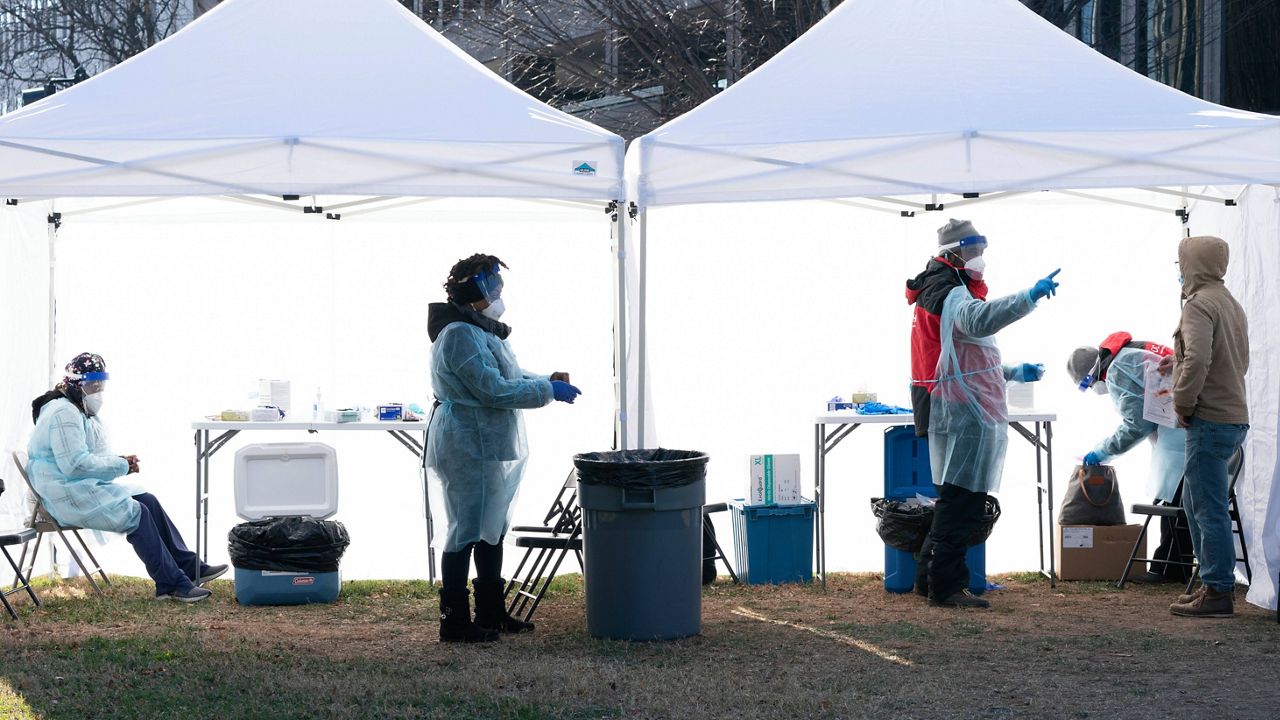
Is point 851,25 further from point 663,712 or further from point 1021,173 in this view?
point 663,712

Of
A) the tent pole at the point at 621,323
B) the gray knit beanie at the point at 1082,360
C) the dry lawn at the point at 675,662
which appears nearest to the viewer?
the dry lawn at the point at 675,662

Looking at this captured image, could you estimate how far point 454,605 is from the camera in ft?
17.3

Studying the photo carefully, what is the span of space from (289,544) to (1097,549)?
390cm

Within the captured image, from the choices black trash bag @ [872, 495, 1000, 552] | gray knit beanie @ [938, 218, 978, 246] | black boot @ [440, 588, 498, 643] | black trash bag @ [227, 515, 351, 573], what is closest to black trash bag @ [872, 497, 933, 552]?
black trash bag @ [872, 495, 1000, 552]

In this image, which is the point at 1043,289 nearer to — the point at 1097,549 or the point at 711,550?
the point at 1097,549

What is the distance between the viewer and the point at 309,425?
21.0 feet

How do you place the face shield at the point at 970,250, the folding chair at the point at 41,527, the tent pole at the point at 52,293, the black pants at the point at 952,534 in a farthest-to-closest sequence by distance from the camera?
1. the tent pole at the point at 52,293
2. the folding chair at the point at 41,527
3. the black pants at the point at 952,534
4. the face shield at the point at 970,250

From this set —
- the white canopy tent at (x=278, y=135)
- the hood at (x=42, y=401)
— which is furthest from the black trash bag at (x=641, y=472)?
the hood at (x=42, y=401)

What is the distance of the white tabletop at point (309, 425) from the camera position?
6.34 metres

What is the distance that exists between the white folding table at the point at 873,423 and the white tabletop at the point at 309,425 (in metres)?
1.91

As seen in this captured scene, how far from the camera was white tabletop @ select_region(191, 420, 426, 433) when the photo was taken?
250 inches

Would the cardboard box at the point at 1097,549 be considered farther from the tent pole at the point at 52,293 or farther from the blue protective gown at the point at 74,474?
the tent pole at the point at 52,293

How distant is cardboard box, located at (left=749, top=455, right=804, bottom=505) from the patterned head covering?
3131mm

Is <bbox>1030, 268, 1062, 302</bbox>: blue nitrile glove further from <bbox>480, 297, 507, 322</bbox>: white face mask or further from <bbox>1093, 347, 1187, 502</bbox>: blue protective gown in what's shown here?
<bbox>480, 297, 507, 322</bbox>: white face mask
